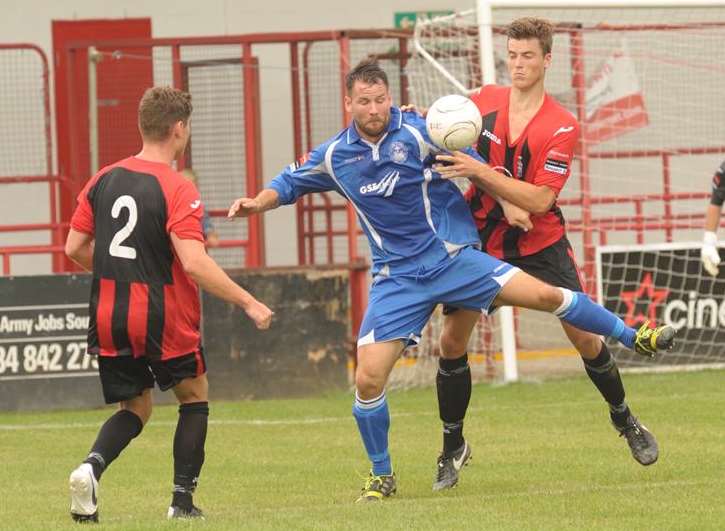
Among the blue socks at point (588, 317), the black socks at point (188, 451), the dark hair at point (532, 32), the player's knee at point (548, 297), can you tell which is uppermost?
the dark hair at point (532, 32)

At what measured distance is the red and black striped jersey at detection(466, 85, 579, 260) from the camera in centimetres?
788

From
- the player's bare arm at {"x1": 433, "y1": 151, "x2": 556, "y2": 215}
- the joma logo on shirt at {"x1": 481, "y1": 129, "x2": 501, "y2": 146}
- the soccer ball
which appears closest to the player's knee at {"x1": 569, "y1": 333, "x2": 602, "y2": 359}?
the player's bare arm at {"x1": 433, "y1": 151, "x2": 556, "y2": 215}

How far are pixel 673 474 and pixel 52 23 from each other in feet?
36.1

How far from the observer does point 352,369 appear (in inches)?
544

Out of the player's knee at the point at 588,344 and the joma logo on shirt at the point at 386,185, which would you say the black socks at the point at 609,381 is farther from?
the joma logo on shirt at the point at 386,185

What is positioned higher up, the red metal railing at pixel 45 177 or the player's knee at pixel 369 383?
the red metal railing at pixel 45 177

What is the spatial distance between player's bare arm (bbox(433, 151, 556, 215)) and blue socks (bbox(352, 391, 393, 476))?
1141mm

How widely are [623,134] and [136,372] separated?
28.1ft

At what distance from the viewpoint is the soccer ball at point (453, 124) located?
24.1 feet

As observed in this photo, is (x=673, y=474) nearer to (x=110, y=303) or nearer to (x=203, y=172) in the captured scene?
(x=110, y=303)

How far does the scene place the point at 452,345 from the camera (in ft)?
26.9

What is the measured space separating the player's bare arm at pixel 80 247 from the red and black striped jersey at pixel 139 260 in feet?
0.41

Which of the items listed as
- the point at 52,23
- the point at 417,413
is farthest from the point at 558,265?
the point at 52,23

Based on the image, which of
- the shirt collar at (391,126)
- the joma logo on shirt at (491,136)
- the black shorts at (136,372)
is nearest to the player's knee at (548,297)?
the joma logo on shirt at (491,136)
